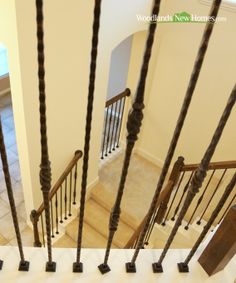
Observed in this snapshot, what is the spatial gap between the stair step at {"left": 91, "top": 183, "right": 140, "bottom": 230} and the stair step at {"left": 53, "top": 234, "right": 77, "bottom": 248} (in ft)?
2.23

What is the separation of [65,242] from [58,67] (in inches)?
96.5

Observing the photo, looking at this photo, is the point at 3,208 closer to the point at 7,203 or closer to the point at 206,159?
the point at 7,203

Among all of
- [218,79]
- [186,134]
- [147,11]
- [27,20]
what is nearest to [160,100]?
[186,134]

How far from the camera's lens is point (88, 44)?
306 centimetres

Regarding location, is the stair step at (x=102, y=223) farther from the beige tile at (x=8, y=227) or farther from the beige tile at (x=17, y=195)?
the beige tile at (x=17, y=195)

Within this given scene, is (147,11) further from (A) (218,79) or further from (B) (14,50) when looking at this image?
(B) (14,50)

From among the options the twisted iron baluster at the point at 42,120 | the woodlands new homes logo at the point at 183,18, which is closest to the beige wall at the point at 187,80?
the woodlands new homes logo at the point at 183,18

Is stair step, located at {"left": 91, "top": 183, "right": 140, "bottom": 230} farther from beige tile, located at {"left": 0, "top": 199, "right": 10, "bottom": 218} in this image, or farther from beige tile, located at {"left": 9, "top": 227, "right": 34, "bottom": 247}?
beige tile, located at {"left": 0, "top": 199, "right": 10, "bottom": 218}

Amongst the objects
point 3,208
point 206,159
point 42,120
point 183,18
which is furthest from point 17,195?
point 206,159

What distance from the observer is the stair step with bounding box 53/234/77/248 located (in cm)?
417

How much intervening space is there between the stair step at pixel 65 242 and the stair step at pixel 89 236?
0.14ft

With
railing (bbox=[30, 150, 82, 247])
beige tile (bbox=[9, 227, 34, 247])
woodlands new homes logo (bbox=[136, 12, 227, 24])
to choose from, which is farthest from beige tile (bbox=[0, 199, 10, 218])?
woodlands new homes logo (bbox=[136, 12, 227, 24])

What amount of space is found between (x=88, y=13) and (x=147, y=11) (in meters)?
1.12

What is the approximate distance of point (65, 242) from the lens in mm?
4223
